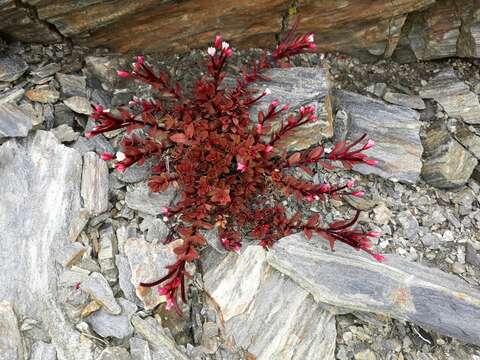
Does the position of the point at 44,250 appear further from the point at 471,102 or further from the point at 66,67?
the point at 471,102

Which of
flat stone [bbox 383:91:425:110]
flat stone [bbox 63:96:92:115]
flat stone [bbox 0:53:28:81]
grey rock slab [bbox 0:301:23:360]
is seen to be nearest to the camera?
grey rock slab [bbox 0:301:23:360]

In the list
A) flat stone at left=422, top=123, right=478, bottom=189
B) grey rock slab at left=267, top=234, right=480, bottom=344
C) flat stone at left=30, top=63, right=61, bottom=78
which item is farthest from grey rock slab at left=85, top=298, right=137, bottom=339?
flat stone at left=422, top=123, right=478, bottom=189

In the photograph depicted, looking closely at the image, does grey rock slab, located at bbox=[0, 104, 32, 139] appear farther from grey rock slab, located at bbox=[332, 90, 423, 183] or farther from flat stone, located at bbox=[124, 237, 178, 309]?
grey rock slab, located at bbox=[332, 90, 423, 183]

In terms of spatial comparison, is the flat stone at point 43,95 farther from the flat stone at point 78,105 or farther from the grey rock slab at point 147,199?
the grey rock slab at point 147,199

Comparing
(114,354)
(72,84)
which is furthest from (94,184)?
(114,354)

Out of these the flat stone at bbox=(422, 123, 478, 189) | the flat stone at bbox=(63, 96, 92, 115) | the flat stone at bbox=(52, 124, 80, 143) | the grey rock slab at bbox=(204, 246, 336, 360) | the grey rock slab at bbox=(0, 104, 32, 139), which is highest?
the grey rock slab at bbox=(0, 104, 32, 139)

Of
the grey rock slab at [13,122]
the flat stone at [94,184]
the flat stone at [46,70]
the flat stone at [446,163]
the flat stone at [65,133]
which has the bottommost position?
the flat stone at [446,163]

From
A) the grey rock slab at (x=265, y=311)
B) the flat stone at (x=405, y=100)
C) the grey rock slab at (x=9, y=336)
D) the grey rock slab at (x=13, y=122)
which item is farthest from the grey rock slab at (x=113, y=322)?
the flat stone at (x=405, y=100)
